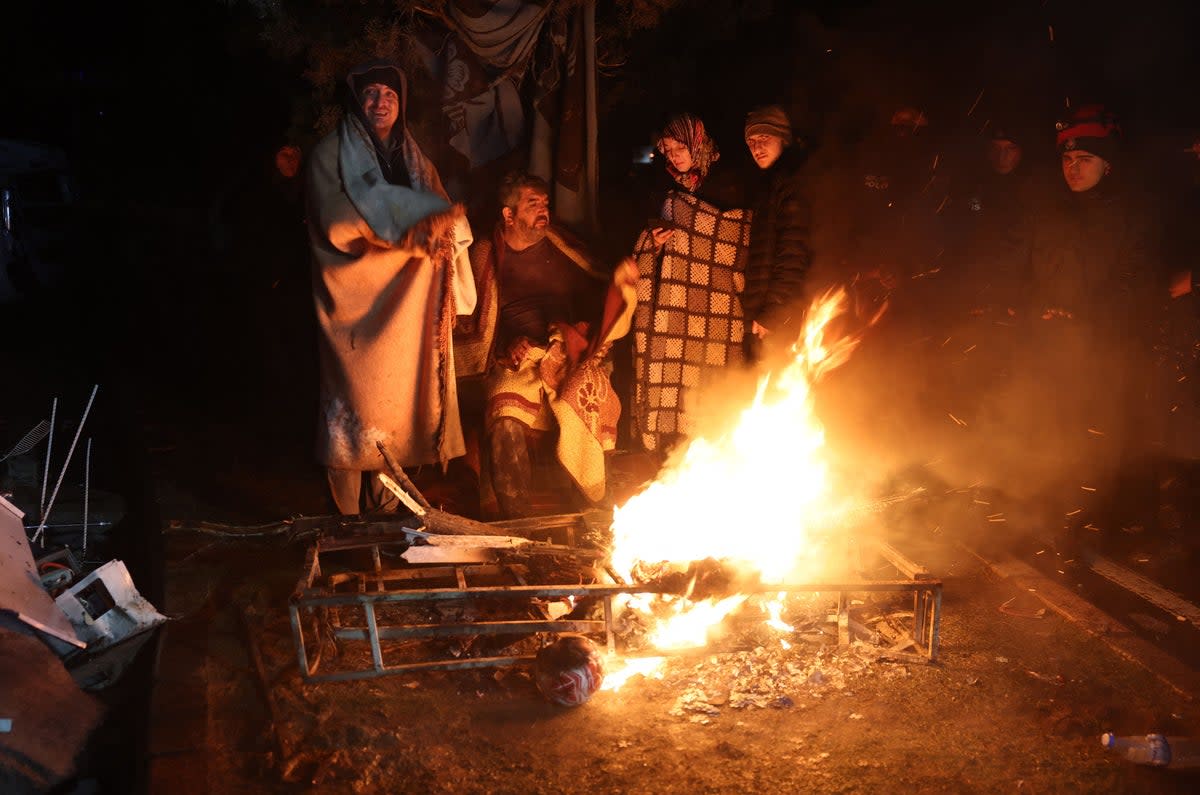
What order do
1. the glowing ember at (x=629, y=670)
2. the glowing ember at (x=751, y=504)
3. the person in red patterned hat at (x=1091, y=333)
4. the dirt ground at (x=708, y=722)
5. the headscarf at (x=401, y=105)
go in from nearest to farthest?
1. the dirt ground at (x=708, y=722)
2. the glowing ember at (x=629, y=670)
3. the glowing ember at (x=751, y=504)
4. the headscarf at (x=401, y=105)
5. the person in red patterned hat at (x=1091, y=333)

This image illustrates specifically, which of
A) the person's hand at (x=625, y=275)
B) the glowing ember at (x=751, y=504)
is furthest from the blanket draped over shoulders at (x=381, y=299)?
the glowing ember at (x=751, y=504)

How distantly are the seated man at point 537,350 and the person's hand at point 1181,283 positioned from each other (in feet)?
13.3

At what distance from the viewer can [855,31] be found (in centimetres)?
847

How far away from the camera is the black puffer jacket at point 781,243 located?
674 centimetres

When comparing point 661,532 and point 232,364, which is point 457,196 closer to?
point 661,532

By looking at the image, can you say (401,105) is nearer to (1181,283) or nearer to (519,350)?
(519,350)

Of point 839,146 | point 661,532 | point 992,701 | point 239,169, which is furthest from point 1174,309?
point 239,169

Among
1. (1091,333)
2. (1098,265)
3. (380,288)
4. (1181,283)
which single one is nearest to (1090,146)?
(1098,265)

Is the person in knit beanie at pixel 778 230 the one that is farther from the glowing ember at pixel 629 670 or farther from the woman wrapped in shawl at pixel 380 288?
the glowing ember at pixel 629 670

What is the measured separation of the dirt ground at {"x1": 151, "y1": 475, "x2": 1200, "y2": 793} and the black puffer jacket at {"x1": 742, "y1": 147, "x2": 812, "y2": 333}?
276 centimetres

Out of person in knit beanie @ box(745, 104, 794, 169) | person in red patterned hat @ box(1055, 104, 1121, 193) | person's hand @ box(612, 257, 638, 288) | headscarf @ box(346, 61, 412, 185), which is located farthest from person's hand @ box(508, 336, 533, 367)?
person in red patterned hat @ box(1055, 104, 1121, 193)

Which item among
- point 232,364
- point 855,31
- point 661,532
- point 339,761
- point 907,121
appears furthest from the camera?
point 232,364

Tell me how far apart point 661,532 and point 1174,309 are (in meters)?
4.37

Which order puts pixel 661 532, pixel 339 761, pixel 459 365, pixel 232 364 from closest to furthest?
1. pixel 339 761
2. pixel 661 532
3. pixel 459 365
4. pixel 232 364
